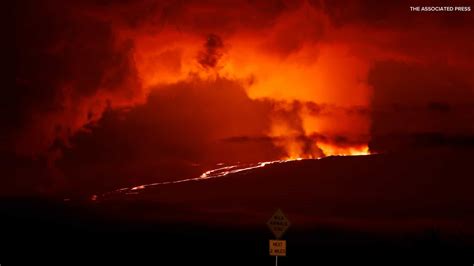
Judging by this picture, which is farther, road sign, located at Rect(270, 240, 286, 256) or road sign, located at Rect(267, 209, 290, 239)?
road sign, located at Rect(267, 209, 290, 239)

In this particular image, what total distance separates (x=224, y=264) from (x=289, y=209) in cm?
2307

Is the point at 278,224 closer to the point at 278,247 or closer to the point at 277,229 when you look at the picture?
the point at 277,229

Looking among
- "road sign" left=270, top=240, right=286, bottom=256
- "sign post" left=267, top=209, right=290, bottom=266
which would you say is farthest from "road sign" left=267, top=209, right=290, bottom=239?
"road sign" left=270, top=240, right=286, bottom=256

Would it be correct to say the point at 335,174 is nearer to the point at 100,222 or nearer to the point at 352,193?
the point at 352,193

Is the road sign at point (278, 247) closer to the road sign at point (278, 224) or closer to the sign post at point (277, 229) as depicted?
the sign post at point (277, 229)

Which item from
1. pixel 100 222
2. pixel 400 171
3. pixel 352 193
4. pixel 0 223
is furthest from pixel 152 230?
pixel 400 171

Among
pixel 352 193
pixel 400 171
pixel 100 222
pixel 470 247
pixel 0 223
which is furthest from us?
pixel 400 171

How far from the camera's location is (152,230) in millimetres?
46844

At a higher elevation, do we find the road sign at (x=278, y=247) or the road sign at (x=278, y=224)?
the road sign at (x=278, y=224)

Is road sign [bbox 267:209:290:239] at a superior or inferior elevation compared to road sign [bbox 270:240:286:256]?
superior

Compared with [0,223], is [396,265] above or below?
below

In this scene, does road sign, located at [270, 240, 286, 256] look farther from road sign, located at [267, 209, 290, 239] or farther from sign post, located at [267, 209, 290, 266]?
road sign, located at [267, 209, 290, 239]

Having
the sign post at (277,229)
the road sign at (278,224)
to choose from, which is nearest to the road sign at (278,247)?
the sign post at (277,229)

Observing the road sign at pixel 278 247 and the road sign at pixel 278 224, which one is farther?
the road sign at pixel 278 224
